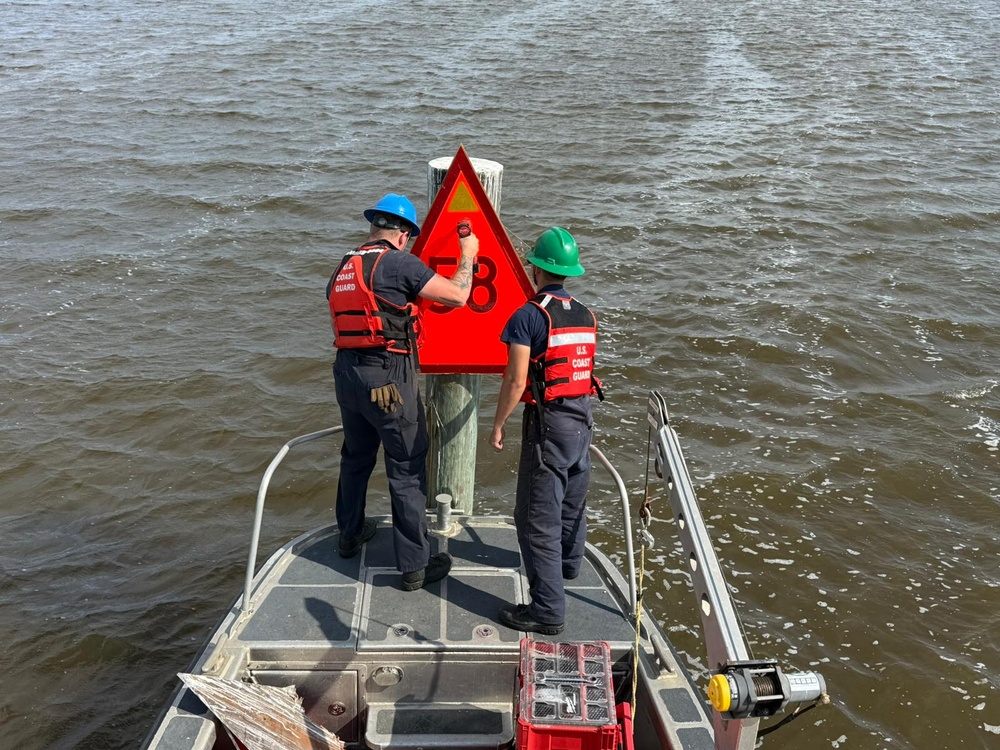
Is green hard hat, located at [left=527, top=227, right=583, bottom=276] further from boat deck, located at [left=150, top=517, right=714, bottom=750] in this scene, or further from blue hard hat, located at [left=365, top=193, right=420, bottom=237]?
boat deck, located at [left=150, top=517, right=714, bottom=750]

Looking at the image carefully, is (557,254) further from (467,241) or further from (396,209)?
(396,209)

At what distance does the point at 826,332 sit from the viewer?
10125mm

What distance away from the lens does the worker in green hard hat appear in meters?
4.00

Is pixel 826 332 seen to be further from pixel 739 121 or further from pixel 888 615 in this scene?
pixel 739 121

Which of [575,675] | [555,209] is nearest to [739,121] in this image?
[555,209]

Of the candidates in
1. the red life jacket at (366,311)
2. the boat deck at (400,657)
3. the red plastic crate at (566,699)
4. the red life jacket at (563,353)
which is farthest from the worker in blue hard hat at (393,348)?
the red plastic crate at (566,699)

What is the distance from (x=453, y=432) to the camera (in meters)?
4.93

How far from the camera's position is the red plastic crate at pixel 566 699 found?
338 cm

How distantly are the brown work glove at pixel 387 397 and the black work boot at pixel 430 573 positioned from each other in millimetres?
908

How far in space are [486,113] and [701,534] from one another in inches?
624

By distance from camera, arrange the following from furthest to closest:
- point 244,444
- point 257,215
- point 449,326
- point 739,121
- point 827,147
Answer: point 739,121
point 827,147
point 257,215
point 244,444
point 449,326

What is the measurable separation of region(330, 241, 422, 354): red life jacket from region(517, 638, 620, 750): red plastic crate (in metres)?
1.54

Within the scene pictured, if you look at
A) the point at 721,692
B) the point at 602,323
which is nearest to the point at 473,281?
the point at 721,692

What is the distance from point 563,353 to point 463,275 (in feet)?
2.06
